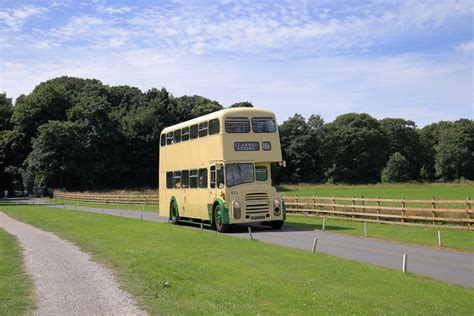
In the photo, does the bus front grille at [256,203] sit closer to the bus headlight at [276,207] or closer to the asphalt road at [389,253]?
the bus headlight at [276,207]

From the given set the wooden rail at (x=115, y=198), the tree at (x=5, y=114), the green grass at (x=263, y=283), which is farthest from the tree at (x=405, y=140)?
the green grass at (x=263, y=283)

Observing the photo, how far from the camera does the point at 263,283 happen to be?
34.0 ft

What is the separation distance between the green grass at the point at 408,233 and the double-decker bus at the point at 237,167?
10.3 feet

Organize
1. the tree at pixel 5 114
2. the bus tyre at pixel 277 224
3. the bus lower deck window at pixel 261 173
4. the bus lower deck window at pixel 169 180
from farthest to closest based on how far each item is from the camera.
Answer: the tree at pixel 5 114 < the bus lower deck window at pixel 169 180 < the bus tyre at pixel 277 224 < the bus lower deck window at pixel 261 173

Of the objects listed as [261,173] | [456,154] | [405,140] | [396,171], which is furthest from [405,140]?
[261,173]

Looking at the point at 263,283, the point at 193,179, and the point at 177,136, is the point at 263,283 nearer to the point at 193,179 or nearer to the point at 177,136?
the point at 193,179

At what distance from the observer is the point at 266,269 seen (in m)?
12.1

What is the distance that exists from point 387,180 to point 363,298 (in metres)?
86.6

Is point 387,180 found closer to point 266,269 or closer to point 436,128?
point 436,128

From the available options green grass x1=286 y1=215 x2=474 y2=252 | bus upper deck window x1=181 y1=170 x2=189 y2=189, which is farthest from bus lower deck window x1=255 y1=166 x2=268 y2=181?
bus upper deck window x1=181 y1=170 x2=189 y2=189

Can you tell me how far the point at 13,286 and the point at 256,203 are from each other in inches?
Answer: 516

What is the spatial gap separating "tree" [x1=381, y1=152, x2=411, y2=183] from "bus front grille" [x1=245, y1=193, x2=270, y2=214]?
72.9 m

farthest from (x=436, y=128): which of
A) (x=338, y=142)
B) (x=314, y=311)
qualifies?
(x=314, y=311)

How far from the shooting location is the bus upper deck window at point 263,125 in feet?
77.1
